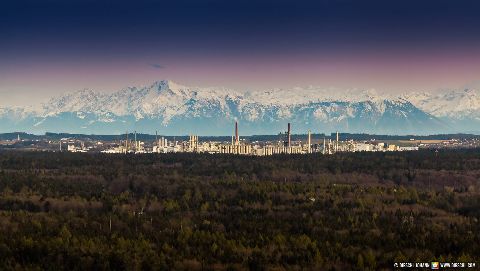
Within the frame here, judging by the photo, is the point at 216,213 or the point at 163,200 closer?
the point at 216,213

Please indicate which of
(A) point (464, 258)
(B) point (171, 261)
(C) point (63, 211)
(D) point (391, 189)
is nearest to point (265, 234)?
(B) point (171, 261)

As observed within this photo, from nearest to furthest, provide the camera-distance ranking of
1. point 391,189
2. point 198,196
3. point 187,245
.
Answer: point 187,245 < point 198,196 < point 391,189

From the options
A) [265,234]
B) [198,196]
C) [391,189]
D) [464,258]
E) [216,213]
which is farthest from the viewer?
[391,189]

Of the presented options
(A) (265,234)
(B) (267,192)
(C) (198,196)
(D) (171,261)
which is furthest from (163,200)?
(D) (171,261)

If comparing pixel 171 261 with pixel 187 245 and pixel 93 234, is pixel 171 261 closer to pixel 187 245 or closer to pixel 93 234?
pixel 187 245

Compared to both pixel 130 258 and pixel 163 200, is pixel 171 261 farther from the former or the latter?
pixel 163 200

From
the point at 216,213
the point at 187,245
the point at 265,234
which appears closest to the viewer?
the point at 187,245

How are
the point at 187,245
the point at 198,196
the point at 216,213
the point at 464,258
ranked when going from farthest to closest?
the point at 198,196, the point at 216,213, the point at 187,245, the point at 464,258

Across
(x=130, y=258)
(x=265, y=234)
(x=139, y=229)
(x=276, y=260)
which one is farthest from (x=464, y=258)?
(x=139, y=229)

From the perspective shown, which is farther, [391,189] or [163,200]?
[391,189]
